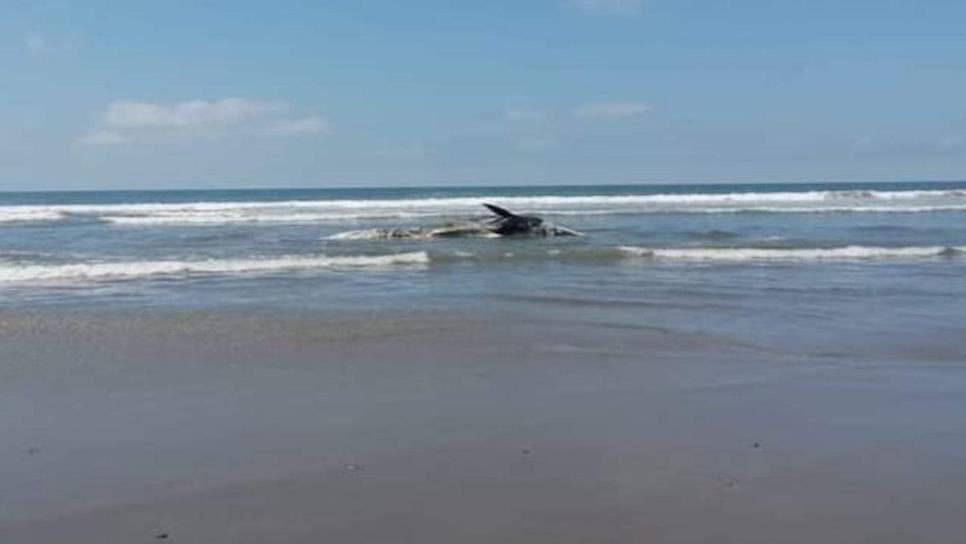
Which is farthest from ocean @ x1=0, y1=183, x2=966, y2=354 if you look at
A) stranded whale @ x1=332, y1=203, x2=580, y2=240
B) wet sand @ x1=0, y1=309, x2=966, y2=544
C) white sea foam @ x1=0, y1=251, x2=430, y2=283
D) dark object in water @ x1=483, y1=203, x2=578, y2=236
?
wet sand @ x1=0, y1=309, x2=966, y2=544

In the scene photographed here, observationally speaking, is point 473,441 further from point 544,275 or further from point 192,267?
point 192,267

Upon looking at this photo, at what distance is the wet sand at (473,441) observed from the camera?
4.49 metres

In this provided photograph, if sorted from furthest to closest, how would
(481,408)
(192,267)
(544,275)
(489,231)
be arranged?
1. (489,231)
2. (192,267)
3. (544,275)
4. (481,408)

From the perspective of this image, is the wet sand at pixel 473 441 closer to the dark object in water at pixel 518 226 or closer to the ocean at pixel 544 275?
the ocean at pixel 544 275

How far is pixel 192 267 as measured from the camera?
16.5 metres

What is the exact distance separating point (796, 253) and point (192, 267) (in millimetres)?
11810

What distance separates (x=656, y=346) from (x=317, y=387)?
3.43 meters

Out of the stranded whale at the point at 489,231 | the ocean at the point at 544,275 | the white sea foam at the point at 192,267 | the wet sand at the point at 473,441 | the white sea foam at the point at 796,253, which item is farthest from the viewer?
the stranded whale at the point at 489,231

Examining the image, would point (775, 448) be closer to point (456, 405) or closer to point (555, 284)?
point (456, 405)

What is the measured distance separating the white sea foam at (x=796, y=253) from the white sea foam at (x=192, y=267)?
489 centimetres

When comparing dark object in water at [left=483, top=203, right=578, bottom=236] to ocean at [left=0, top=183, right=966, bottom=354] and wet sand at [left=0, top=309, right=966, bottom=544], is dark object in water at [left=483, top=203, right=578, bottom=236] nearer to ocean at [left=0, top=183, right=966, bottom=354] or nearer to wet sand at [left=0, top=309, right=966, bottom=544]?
ocean at [left=0, top=183, right=966, bottom=354]

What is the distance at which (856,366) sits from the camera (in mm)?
8195

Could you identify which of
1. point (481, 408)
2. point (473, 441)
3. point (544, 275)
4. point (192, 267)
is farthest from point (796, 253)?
point (473, 441)

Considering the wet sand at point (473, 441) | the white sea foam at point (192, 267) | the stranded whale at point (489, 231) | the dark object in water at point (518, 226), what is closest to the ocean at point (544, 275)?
the white sea foam at point (192, 267)
